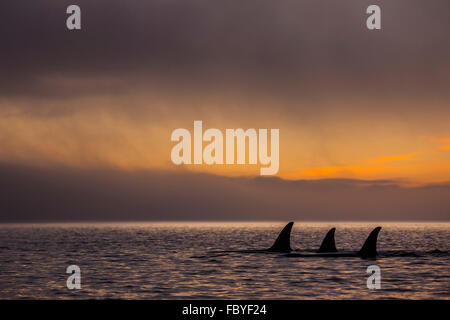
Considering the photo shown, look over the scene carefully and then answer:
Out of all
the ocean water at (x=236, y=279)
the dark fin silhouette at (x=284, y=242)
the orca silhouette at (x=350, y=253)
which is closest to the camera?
the ocean water at (x=236, y=279)

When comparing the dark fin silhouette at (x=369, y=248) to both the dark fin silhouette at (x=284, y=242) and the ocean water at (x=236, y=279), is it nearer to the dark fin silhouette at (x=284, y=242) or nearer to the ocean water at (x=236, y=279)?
the ocean water at (x=236, y=279)

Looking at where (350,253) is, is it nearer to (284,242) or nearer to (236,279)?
(284,242)

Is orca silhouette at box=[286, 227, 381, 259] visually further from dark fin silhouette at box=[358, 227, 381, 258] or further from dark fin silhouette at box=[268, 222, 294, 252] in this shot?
dark fin silhouette at box=[268, 222, 294, 252]

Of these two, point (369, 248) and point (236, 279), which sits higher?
point (369, 248)

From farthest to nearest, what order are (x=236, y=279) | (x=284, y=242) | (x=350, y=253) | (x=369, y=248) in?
(x=284, y=242)
(x=350, y=253)
(x=369, y=248)
(x=236, y=279)

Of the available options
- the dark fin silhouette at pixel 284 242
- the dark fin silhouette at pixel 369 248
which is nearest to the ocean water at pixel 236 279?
the dark fin silhouette at pixel 369 248

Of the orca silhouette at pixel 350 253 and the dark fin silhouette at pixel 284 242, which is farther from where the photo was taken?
the dark fin silhouette at pixel 284 242

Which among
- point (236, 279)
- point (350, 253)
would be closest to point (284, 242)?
point (350, 253)

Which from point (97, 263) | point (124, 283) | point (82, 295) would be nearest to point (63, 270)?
point (97, 263)

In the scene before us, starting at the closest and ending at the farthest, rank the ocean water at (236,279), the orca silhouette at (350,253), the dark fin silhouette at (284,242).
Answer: the ocean water at (236,279) → the orca silhouette at (350,253) → the dark fin silhouette at (284,242)

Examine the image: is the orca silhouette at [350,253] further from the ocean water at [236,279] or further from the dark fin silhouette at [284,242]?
the dark fin silhouette at [284,242]

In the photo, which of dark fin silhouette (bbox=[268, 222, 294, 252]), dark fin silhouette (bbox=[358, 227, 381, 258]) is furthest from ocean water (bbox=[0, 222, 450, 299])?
dark fin silhouette (bbox=[268, 222, 294, 252])

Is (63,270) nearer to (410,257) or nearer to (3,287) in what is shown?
(3,287)
